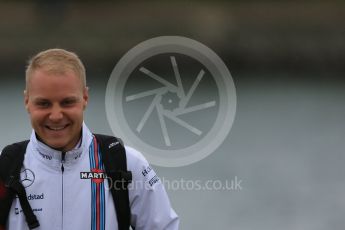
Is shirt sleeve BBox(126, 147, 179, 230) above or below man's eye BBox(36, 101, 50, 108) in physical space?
below

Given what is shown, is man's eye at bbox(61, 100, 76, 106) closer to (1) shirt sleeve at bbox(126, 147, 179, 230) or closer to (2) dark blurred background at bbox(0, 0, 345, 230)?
(1) shirt sleeve at bbox(126, 147, 179, 230)

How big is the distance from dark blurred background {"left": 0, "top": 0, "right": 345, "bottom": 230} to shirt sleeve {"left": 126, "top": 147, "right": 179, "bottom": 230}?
1255 mm

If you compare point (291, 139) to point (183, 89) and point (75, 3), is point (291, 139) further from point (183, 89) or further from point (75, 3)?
point (75, 3)

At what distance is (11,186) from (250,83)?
1467 millimetres

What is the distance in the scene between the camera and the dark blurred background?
235 centimetres

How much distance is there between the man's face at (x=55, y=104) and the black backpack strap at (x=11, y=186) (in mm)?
76

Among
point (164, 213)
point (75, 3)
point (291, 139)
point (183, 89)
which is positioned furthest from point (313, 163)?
point (164, 213)

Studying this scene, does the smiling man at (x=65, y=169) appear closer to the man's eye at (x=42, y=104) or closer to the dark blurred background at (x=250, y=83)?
the man's eye at (x=42, y=104)

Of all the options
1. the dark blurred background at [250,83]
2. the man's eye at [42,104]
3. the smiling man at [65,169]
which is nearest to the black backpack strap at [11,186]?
the smiling man at [65,169]

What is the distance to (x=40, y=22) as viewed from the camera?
235cm

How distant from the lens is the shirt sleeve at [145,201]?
1130 mm

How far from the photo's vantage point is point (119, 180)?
1.11 metres

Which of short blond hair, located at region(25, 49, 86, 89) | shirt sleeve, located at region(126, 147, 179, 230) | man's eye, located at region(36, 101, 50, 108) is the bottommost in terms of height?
shirt sleeve, located at region(126, 147, 179, 230)

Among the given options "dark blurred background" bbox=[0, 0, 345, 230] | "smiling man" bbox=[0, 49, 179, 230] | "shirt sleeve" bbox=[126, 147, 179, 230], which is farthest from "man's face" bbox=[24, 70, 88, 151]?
"dark blurred background" bbox=[0, 0, 345, 230]
